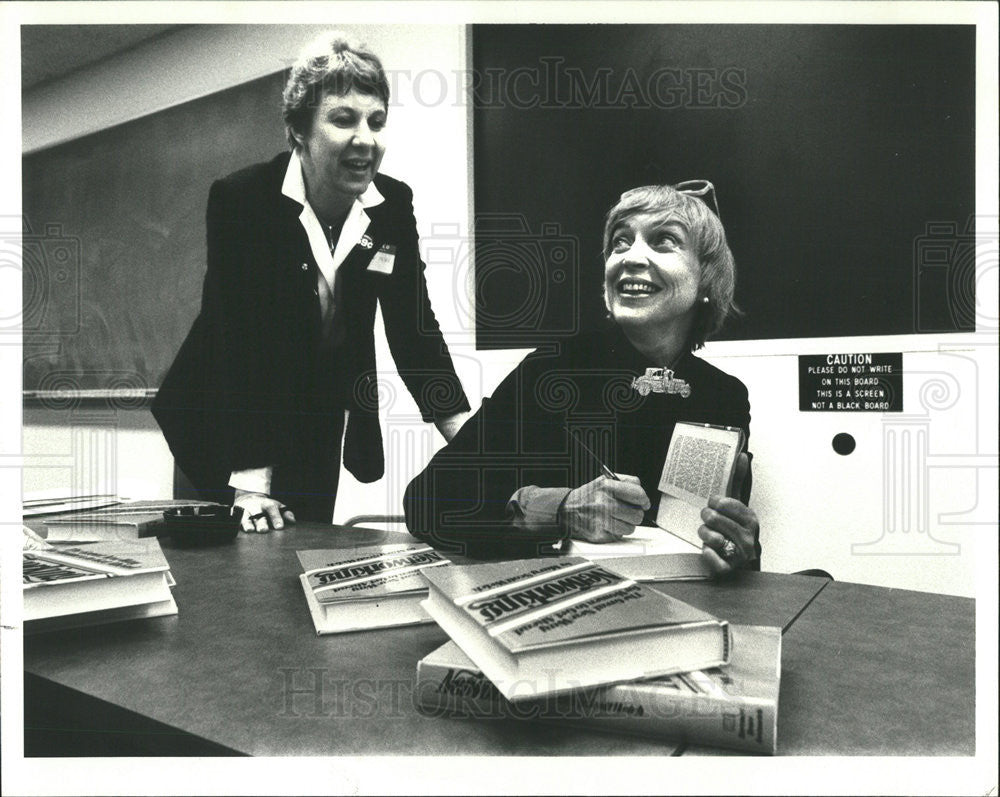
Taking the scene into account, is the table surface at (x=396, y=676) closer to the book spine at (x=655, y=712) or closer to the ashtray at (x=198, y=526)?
the book spine at (x=655, y=712)

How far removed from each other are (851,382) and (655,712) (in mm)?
679

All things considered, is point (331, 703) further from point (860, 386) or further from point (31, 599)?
point (860, 386)

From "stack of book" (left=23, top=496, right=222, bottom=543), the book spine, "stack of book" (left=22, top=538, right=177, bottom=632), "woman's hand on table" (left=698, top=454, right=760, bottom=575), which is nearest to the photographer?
the book spine

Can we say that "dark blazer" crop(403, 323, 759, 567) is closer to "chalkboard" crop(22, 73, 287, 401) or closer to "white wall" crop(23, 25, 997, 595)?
"white wall" crop(23, 25, 997, 595)

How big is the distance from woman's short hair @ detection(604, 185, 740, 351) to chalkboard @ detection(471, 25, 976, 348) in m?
0.02

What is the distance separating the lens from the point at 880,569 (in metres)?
0.95

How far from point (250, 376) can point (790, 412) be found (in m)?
0.81

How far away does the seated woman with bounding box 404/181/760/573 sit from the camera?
38.8 inches

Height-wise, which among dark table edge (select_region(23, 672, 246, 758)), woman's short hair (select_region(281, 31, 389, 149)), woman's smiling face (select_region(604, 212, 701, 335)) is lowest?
dark table edge (select_region(23, 672, 246, 758))

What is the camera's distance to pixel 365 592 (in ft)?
2.21

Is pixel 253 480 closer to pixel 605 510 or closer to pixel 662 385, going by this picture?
pixel 605 510

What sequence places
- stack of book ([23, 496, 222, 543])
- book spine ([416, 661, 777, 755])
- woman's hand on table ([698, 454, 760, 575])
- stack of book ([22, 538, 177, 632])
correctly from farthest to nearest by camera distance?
stack of book ([23, 496, 222, 543]) < woman's hand on table ([698, 454, 760, 575]) < stack of book ([22, 538, 177, 632]) < book spine ([416, 661, 777, 755])

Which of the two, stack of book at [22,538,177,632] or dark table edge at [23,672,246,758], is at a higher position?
stack of book at [22,538,177,632]

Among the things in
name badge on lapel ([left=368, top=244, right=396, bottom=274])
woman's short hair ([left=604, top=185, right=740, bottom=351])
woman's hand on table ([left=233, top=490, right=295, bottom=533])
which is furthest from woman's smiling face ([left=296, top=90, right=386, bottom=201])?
woman's hand on table ([left=233, top=490, right=295, bottom=533])
